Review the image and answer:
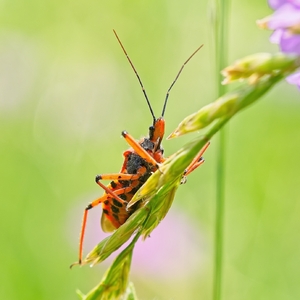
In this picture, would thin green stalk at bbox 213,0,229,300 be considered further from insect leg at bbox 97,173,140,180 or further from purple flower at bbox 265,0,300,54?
purple flower at bbox 265,0,300,54

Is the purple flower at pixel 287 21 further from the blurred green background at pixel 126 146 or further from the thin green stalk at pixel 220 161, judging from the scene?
the blurred green background at pixel 126 146

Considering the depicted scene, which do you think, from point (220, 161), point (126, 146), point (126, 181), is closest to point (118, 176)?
point (126, 181)

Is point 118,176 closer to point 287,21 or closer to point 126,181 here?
point 126,181

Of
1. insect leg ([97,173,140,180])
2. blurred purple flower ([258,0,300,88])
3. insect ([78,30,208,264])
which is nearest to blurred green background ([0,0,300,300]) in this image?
insect ([78,30,208,264])

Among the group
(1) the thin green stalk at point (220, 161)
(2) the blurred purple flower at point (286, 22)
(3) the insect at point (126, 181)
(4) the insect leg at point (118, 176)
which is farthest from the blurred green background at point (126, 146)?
(2) the blurred purple flower at point (286, 22)

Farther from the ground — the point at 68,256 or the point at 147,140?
the point at 147,140

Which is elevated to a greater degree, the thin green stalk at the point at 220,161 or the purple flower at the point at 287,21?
the purple flower at the point at 287,21

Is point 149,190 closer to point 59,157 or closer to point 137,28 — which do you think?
point 59,157

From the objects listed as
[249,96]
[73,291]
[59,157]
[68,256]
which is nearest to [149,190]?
[249,96]
